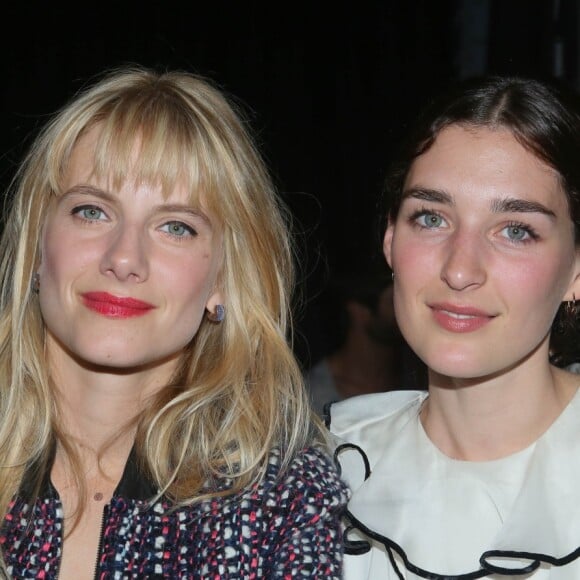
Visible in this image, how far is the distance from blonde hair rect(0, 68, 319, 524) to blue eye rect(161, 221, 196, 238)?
7 cm

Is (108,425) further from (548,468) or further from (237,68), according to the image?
(237,68)

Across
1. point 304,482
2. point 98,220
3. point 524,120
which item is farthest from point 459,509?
point 98,220

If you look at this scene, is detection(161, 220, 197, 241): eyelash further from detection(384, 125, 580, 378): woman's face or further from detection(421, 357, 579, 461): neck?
detection(421, 357, 579, 461): neck

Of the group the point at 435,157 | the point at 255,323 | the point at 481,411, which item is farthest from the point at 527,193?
the point at 255,323

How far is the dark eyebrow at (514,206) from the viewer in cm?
261

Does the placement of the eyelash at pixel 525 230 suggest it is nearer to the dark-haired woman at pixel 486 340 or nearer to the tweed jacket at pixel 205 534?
the dark-haired woman at pixel 486 340

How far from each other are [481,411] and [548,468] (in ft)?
0.68

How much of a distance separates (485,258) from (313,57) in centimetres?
176

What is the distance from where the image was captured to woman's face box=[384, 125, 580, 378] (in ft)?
8.53

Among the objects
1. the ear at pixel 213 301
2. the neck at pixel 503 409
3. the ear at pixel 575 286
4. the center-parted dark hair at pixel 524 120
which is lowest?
the neck at pixel 503 409

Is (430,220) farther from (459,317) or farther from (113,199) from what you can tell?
(113,199)

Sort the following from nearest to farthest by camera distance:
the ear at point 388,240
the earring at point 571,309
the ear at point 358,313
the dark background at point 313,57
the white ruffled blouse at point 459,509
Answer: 1. the white ruffled blouse at point 459,509
2. the earring at point 571,309
3. the ear at point 388,240
4. the dark background at point 313,57
5. the ear at point 358,313

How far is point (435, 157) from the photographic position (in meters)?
2.74

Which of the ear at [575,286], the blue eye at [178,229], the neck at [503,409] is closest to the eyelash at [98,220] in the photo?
the blue eye at [178,229]
